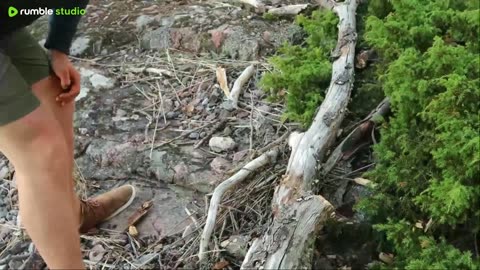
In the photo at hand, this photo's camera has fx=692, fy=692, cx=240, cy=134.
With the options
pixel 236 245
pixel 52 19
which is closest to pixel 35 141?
pixel 52 19

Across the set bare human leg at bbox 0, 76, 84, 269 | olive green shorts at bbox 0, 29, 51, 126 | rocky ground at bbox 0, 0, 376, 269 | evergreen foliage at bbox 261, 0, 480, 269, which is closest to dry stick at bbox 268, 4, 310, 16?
rocky ground at bbox 0, 0, 376, 269

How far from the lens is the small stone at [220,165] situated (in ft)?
9.89

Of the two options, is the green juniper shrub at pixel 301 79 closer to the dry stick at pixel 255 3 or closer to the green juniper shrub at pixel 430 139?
the green juniper shrub at pixel 430 139

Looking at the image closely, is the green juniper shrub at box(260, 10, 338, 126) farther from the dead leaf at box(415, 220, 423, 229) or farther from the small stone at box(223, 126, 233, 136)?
the dead leaf at box(415, 220, 423, 229)

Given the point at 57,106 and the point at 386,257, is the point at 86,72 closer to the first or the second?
the point at 57,106

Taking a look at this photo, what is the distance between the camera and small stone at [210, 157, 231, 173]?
301cm

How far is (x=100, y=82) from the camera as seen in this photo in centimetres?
367

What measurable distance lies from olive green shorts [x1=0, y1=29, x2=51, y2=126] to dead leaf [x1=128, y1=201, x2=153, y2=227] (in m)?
0.77

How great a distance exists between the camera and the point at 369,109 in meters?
2.94

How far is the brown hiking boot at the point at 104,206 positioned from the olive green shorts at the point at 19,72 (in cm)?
66

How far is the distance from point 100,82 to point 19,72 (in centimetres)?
143

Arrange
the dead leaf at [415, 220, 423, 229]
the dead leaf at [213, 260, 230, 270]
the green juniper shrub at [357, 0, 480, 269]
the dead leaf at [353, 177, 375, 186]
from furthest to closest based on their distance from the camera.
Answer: the dead leaf at [353, 177, 375, 186], the dead leaf at [213, 260, 230, 270], the dead leaf at [415, 220, 423, 229], the green juniper shrub at [357, 0, 480, 269]

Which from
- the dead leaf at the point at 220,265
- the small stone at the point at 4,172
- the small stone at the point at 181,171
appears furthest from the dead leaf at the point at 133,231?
the small stone at the point at 4,172

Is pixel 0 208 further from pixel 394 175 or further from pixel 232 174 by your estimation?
pixel 394 175
